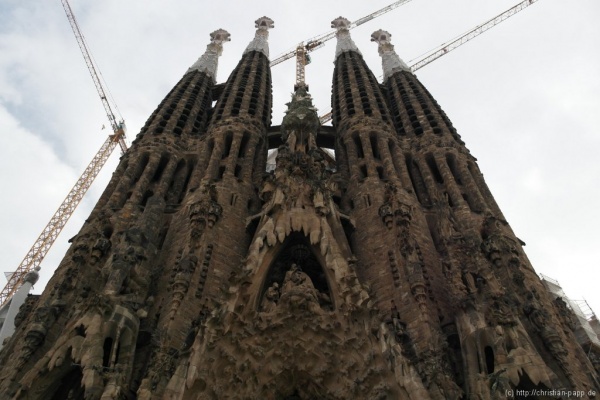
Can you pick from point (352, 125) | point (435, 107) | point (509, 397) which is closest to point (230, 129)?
point (352, 125)

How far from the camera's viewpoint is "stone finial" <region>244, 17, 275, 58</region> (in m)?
40.7

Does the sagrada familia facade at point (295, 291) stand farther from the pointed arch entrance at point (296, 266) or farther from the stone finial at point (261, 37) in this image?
the stone finial at point (261, 37)

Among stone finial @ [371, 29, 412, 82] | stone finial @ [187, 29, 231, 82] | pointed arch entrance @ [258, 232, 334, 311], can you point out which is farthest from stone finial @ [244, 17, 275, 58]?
pointed arch entrance @ [258, 232, 334, 311]

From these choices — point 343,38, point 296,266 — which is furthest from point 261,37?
point 296,266

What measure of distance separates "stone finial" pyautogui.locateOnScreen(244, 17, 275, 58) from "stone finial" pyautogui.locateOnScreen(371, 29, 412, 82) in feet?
28.7

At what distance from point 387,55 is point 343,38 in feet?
16.4

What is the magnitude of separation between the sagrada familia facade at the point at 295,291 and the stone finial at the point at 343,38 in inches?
626

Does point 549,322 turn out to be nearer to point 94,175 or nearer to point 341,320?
point 341,320

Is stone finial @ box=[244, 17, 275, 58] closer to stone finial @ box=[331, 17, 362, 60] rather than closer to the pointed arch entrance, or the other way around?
stone finial @ box=[331, 17, 362, 60]

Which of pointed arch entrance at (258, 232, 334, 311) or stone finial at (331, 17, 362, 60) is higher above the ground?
stone finial at (331, 17, 362, 60)

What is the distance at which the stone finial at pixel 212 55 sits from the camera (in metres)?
36.5

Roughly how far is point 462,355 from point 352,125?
53.4 feet

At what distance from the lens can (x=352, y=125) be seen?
28328 mm

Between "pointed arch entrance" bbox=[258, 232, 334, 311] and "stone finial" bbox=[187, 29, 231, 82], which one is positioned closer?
"pointed arch entrance" bbox=[258, 232, 334, 311]
